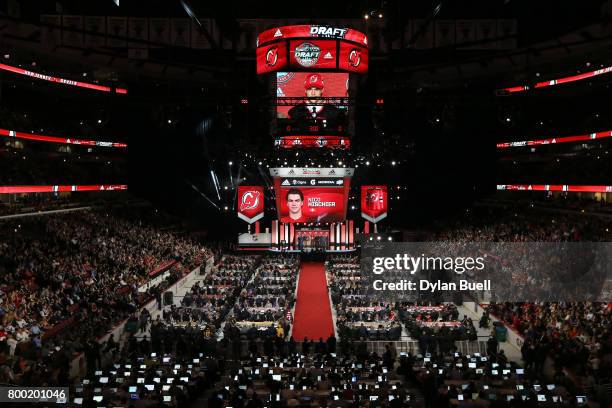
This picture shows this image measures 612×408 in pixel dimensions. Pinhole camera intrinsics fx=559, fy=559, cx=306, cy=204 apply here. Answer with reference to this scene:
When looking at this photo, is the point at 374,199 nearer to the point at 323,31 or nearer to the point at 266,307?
the point at 266,307

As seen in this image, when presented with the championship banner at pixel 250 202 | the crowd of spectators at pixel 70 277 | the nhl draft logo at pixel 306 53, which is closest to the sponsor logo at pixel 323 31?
the nhl draft logo at pixel 306 53

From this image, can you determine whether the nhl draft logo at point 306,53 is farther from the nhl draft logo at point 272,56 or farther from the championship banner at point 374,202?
the championship banner at point 374,202

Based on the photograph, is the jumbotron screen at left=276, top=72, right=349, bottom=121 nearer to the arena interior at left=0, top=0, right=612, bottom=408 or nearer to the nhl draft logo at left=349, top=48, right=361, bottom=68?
the arena interior at left=0, top=0, right=612, bottom=408

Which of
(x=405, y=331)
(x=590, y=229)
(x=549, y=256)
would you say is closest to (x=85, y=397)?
(x=405, y=331)

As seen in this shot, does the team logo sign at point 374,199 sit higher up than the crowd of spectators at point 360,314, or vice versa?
the team logo sign at point 374,199

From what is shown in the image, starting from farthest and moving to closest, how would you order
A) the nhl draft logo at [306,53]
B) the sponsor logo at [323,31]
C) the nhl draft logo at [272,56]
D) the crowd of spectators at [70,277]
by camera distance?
the nhl draft logo at [272,56], the nhl draft logo at [306,53], the sponsor logo at [323,31], the crowd of spectators at [70,277]

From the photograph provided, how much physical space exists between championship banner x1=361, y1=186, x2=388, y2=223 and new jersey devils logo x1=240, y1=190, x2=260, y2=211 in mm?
7388

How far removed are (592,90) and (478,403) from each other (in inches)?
1087

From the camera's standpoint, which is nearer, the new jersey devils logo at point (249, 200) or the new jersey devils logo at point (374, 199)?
the new jersey devils logo at point (374, 199)

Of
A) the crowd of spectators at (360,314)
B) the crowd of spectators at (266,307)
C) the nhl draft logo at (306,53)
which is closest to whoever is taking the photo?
the crowd of spectators at (360,314)

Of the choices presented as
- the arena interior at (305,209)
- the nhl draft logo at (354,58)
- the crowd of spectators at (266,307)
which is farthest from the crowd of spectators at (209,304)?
the nhl draft logo at (354,58)

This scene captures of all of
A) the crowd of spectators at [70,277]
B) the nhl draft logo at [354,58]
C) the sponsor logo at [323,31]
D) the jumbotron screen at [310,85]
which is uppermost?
the sponsor logo at [323,31]

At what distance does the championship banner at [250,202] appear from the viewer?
3850 centimetres

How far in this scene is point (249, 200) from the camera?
3856cm
